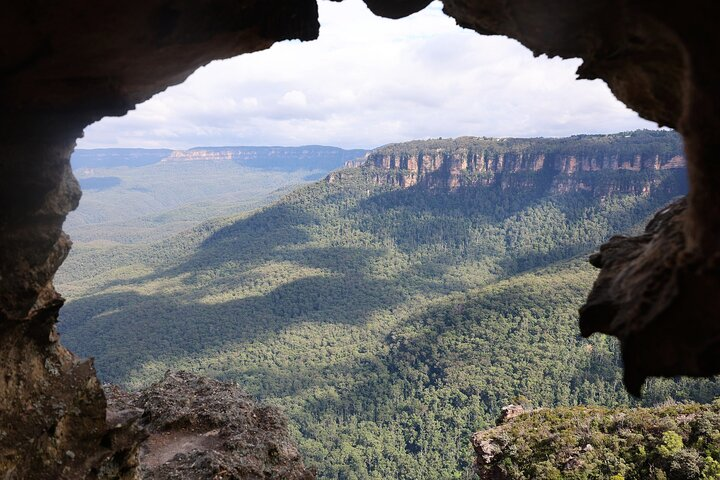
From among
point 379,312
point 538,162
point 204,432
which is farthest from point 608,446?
point 538,162

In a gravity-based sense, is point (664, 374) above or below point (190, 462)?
above

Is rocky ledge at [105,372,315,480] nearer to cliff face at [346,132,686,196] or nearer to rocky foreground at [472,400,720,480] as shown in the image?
rocky foreground at [472,400,720,480]

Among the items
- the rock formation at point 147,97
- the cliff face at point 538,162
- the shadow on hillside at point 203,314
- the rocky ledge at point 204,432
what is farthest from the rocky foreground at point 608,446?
the cliff face at point 538,162

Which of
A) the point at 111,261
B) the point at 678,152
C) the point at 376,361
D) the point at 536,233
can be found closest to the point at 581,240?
the point at 536,233

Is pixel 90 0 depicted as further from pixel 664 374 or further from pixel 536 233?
pixel 536 233

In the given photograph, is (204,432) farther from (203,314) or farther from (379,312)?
(379,312)
